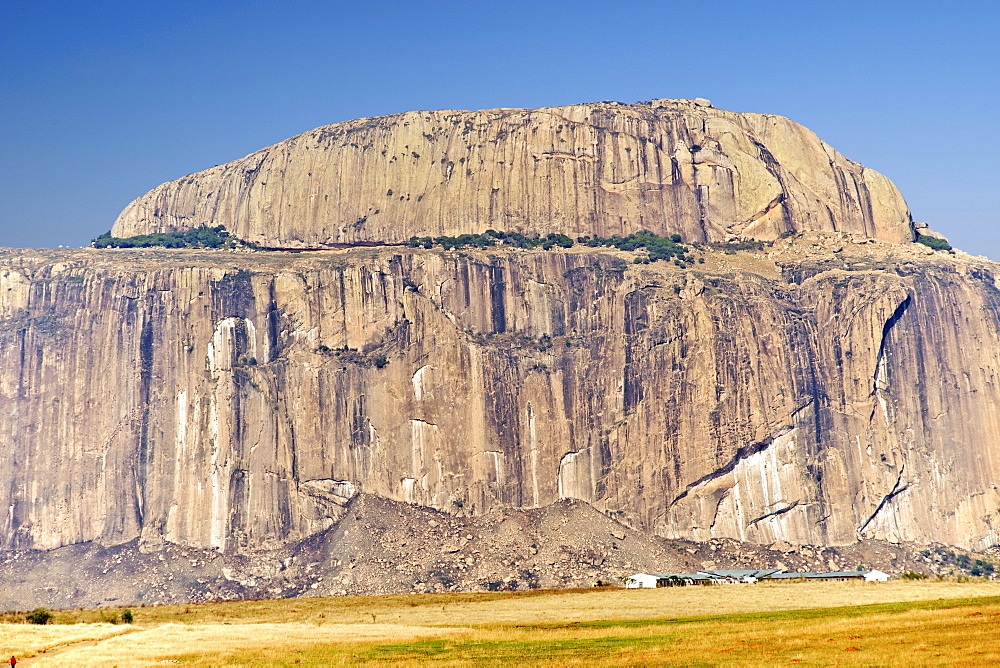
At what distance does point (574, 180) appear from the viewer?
161625 millimetres

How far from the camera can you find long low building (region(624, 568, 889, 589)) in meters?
106

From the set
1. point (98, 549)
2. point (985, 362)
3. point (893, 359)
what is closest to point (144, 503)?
point (98, 549)

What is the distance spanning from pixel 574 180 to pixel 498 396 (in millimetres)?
32356

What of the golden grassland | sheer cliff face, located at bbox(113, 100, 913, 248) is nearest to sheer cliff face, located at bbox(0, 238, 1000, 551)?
sheer cliff face, located at bbox(113, 100, 913, 248)

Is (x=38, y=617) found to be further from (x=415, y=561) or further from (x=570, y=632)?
(x=415, y=561)

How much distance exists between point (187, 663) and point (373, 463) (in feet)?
261

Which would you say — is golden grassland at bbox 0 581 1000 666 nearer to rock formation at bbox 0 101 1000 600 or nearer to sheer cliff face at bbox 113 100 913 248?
rock formation at bbox 0 101 1000 600

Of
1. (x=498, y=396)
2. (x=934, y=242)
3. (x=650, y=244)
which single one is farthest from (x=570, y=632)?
(x=934, y=242)

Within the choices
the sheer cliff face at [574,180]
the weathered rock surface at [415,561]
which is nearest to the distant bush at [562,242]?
the sheer cliff face at [574,180]

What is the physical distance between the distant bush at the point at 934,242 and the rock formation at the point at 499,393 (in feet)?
23.1

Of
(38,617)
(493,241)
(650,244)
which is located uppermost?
(493,241)

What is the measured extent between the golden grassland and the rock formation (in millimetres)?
48845

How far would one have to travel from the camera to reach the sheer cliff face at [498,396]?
13625 cm

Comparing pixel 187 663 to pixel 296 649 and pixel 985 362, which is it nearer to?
pixel 296 649
